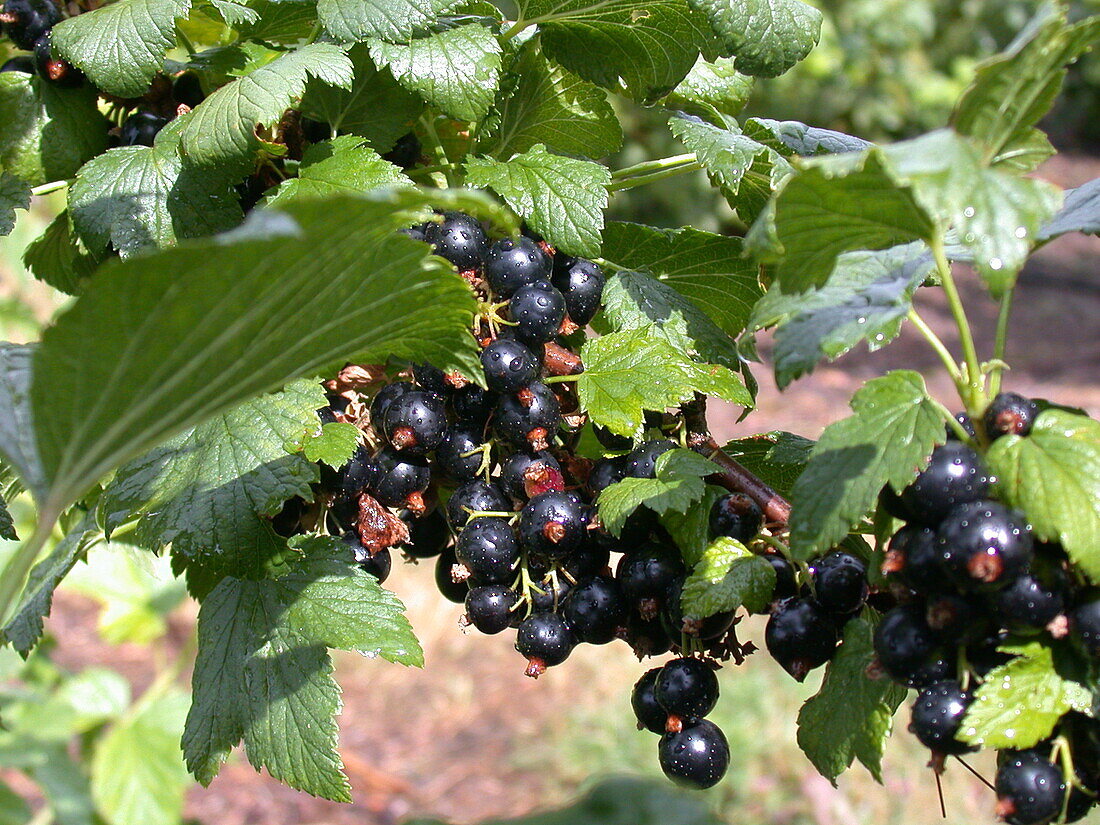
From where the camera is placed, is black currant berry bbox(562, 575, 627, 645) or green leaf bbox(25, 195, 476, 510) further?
black currant berry bbox(562, 575, 627, 645)

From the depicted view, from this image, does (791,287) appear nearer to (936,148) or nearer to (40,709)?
(936,148)

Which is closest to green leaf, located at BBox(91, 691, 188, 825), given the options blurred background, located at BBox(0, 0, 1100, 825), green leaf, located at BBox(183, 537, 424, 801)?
blurred background, located at BBox(0, 0, 1100, 825)

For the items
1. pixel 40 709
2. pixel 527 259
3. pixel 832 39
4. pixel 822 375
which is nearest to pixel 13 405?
pixel 527 259

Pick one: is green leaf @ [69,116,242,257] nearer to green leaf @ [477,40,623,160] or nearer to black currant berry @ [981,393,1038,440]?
green leaf @ [477,40,623,160]

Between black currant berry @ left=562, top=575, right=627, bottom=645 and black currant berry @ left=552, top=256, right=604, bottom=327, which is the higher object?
black currant berry @ left=552, top=256, right=604, bottom=327

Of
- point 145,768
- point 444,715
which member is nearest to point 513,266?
point 145,768

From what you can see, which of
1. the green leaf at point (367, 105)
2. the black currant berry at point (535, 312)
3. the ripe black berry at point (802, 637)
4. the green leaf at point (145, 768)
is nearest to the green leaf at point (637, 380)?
the black currant berry at point (535, 312)
